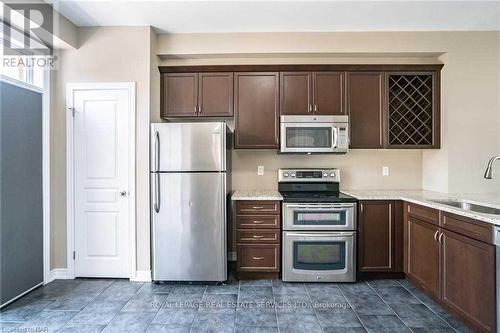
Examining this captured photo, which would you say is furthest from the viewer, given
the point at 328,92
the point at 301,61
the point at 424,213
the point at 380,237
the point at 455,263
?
the point at 301,61

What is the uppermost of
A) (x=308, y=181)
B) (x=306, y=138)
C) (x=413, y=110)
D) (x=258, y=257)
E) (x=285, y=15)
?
(x=285, y=15)

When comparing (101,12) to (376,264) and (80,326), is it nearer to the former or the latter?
(80,326)

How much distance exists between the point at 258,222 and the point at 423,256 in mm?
1580

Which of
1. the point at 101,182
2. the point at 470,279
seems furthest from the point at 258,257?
the point at 101,182

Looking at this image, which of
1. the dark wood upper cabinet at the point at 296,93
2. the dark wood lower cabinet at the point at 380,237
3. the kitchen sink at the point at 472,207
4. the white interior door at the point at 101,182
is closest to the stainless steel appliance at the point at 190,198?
the white interior door at the point at 101,182

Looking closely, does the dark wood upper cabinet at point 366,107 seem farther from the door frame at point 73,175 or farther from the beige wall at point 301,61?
the door frame at point 73,175

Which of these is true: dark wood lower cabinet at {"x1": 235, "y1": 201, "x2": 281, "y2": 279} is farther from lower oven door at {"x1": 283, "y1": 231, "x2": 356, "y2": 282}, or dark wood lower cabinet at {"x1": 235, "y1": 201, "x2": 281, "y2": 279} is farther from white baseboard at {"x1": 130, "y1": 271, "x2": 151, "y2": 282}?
white baseboard at {"x1": 130, "y1": 271, "x2": 151, "y2": 282}

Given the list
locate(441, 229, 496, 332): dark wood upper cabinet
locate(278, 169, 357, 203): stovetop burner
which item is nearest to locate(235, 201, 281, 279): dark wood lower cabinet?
locate(278, 169, 357, 203): stovetop burner

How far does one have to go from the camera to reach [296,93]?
315 centimetres

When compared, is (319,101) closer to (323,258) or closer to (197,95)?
(197,95)

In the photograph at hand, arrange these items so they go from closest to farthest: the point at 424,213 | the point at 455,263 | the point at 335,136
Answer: the point at 455,263 < the point at 424,213 < the point at 335,136

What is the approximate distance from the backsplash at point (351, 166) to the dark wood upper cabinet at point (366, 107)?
13.3 inches

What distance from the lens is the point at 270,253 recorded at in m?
2.88

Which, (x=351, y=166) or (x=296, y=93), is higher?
(x=296, y=93)
